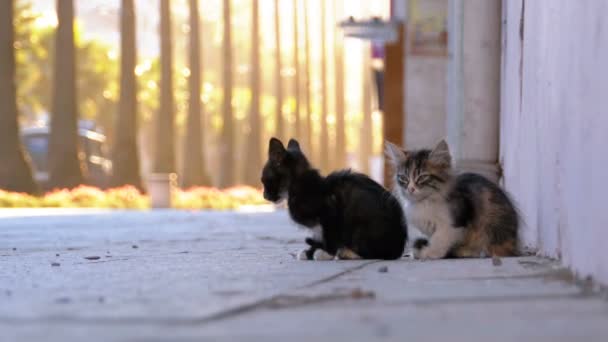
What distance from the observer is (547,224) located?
7.96 meters

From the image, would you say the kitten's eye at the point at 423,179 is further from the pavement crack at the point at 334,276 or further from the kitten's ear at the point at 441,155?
the pavement crack at the point at 334,276

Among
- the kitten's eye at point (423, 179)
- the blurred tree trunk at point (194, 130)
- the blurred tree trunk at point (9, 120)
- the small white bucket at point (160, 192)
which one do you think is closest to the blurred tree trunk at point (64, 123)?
the blurred tree trunk at point (9, 120)

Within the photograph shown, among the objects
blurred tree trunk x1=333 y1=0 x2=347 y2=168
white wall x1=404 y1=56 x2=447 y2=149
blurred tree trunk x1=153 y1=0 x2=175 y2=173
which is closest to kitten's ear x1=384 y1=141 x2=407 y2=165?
white wall x1=404 y1=56 x2=447 y2=149

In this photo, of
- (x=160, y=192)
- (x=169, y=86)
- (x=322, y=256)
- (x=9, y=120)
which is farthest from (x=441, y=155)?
(x=169, y=86)

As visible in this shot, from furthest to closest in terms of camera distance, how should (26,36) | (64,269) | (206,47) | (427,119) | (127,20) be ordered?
1. (206,47)
2. (26,36)
3. (127,20)
4. (427,119)
5. (64,269)

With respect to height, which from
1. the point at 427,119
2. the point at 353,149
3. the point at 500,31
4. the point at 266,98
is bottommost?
the point at 353,149

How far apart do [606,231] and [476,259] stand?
2.02m

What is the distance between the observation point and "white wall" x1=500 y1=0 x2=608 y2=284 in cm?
608

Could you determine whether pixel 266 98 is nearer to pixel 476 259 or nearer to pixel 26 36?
pixel 26 36

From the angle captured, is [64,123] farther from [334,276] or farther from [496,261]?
[334,276]

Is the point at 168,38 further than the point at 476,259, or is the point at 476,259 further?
the point at 168,38

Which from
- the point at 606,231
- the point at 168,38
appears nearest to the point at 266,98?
the point at 168,38

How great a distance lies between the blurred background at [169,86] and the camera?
3522 cm

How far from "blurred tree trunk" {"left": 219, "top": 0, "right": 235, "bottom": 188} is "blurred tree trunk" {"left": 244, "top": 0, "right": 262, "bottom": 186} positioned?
4438 millimetres
